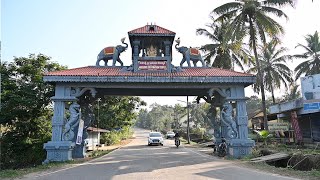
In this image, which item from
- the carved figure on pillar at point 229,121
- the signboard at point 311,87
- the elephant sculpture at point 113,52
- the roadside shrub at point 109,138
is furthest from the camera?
the roadside shrub at point 109,138

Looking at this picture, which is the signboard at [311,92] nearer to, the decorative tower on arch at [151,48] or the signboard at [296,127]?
the signboard at [296,127]

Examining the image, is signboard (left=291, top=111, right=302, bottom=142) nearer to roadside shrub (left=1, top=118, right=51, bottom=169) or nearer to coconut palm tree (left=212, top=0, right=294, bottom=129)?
coconut palm tree (left=212, top=0, right=294, bottom=129)

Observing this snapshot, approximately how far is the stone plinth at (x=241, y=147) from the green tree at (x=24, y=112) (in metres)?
11.4

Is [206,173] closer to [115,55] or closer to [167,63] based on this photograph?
[167,63]

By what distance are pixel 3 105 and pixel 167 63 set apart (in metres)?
10.2

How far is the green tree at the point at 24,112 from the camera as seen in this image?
1695 centimetres

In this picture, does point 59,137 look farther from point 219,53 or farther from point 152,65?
point 219,53

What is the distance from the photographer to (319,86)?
18531 millimetres

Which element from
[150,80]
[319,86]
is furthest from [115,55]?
[319,86]

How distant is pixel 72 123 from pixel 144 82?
3948 millimetres

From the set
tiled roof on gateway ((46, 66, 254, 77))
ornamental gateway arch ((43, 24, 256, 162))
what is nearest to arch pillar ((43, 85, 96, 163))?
ornamental gateway arch ((43, 24, 256, 162))

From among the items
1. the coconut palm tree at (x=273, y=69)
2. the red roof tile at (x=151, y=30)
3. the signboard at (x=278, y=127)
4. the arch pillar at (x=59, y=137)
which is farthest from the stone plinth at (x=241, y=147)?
the coconut palm tree at (x=273, y=69)

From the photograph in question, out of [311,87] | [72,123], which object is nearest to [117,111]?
[72,123]

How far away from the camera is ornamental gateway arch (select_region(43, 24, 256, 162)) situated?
43.7 feet
